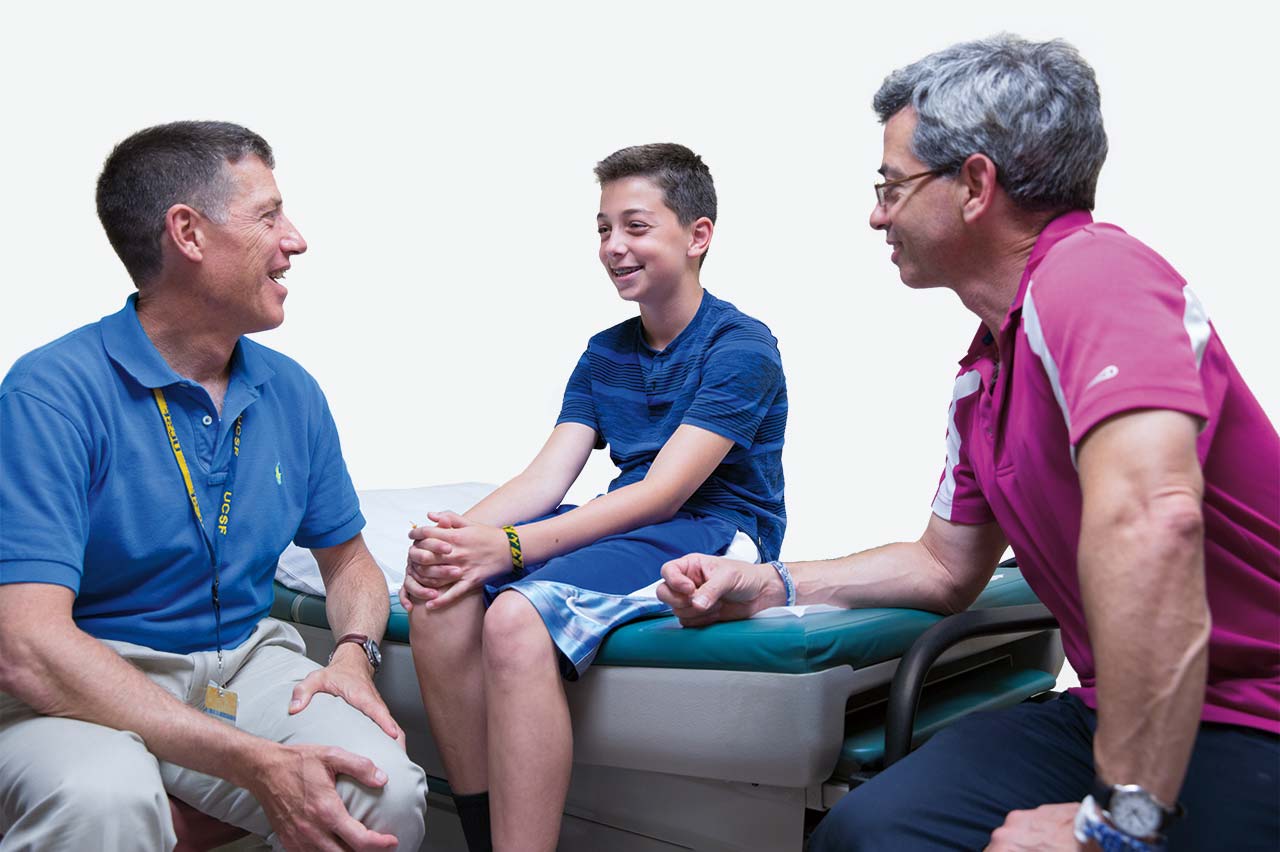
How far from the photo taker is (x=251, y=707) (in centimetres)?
236

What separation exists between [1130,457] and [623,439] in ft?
5.43

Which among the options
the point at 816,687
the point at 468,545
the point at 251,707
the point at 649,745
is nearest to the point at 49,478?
the point at 251,707

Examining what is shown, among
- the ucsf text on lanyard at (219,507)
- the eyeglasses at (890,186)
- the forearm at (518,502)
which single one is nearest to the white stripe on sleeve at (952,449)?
the eyeglasses at (890,186)

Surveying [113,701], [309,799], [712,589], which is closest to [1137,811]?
[712,589]

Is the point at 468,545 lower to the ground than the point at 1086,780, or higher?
higher

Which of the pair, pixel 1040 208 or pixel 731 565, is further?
pixel 731 565

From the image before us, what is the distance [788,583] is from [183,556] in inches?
46.7

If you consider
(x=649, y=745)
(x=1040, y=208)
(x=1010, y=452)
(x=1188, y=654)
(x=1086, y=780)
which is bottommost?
(x=649, y=745)

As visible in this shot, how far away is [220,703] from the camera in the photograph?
2.34 meters

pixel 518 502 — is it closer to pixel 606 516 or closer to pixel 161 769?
pixel 606 516

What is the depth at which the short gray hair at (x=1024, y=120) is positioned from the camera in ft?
6.29

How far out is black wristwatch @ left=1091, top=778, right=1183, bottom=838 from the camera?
4.70ft

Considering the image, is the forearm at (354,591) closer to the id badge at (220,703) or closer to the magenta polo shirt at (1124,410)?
the id badge at (220,703)

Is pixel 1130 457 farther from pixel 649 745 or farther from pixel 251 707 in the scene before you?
pixel 251 707
